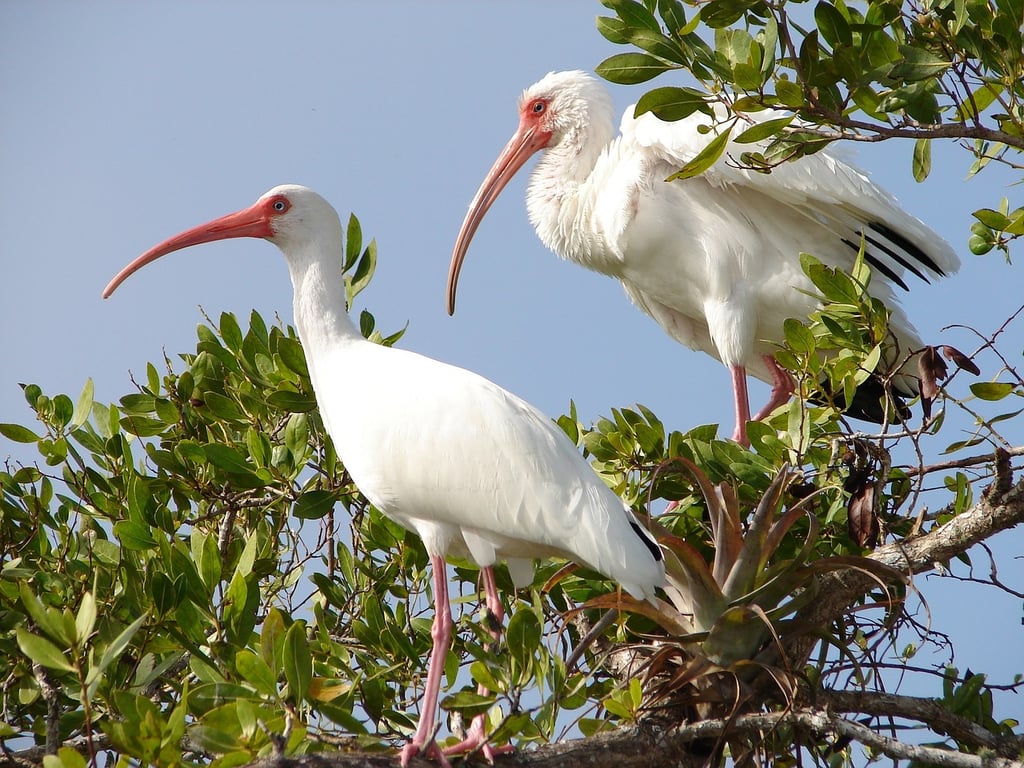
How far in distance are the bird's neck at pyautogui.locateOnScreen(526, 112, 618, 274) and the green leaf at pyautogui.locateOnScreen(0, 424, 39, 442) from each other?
3.12 meters

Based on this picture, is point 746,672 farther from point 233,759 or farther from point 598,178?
point 598,178

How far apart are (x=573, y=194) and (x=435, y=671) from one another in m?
3.49

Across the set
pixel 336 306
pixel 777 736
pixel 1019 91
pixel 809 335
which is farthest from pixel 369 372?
pixel 1019 91

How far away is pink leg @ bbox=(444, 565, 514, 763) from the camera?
3.56m

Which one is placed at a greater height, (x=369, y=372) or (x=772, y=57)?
(x=772, y=57)

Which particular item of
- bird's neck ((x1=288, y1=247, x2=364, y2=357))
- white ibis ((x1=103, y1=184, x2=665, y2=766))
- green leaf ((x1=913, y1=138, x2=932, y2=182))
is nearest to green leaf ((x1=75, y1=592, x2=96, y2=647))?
white ibis ((x1=103, y1=184, x2=665, y2=766))

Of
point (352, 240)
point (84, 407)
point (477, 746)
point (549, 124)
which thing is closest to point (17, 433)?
point (84, 407)

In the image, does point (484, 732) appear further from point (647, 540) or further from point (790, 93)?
point (790, 93)

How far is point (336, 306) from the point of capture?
4758 mm

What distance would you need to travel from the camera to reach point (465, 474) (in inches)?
167

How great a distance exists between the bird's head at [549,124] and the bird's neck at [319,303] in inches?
82.9

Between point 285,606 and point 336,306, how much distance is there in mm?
1121

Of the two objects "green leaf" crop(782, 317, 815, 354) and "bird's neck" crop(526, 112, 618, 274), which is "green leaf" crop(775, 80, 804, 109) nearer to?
"green leaf" crop(782, 317, 815, 354)

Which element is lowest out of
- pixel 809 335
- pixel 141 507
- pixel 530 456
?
pixel 141 507
